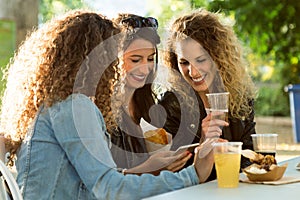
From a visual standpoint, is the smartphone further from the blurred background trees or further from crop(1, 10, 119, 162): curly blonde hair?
the blurred background trees

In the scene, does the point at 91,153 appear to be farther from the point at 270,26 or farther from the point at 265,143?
the point at 270,26

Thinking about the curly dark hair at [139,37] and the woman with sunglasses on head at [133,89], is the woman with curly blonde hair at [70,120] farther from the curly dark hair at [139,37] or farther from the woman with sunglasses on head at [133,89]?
the curly dark hair at [139,37]

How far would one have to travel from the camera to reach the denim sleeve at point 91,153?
5.90 ft

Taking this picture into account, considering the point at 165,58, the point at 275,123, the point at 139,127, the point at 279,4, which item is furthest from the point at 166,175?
the point at 275,123

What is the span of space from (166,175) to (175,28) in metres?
1.37

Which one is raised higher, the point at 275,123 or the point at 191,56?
the point at 191,56

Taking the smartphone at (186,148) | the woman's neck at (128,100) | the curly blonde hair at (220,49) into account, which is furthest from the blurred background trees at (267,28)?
the smartphone at (186,148)

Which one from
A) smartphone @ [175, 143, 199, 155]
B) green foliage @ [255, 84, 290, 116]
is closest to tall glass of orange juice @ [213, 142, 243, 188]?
smartphone @ [175, 143, 199, 155]

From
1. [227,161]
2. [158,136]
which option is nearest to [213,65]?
[158,136]

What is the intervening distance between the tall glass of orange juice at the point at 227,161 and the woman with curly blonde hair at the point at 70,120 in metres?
0.03

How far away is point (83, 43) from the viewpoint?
197 centimetres

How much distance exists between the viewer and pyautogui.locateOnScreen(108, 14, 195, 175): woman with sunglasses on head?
2.73 metres

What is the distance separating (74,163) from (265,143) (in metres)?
0.74

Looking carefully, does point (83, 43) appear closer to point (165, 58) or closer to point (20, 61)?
point (20, 61)
